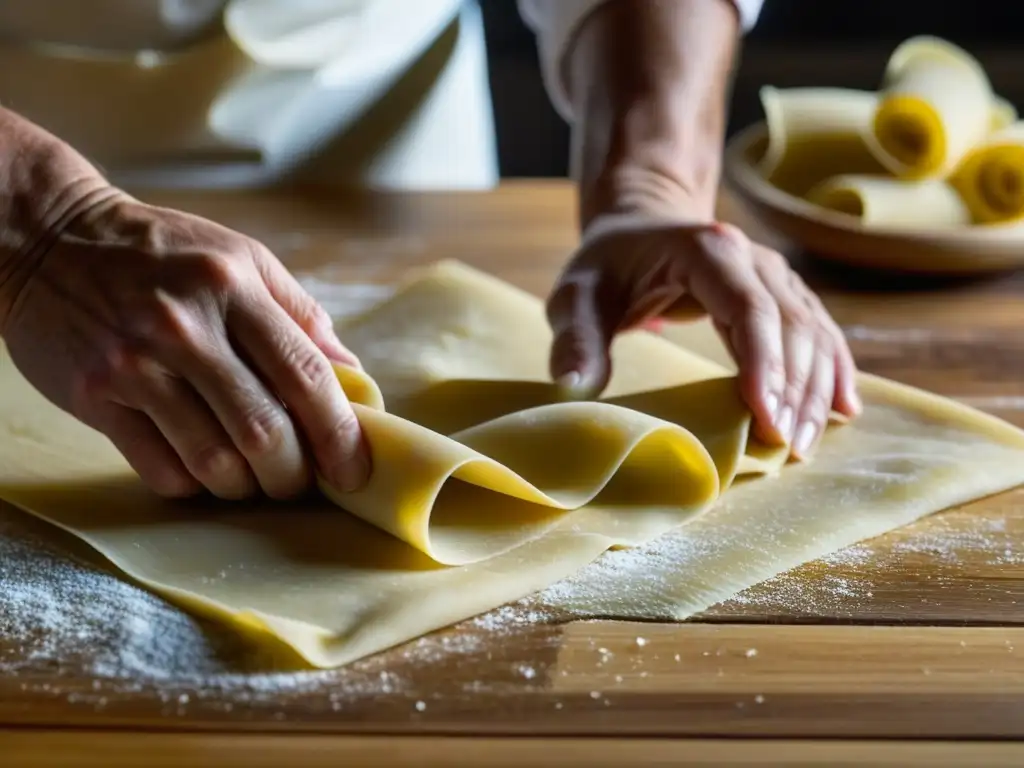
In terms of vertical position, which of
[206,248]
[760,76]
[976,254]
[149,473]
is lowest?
[760,76]

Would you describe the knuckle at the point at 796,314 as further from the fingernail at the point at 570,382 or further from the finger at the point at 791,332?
the fingernail at the point at 570,382

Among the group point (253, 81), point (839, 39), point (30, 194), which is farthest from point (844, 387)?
point (839, 39)

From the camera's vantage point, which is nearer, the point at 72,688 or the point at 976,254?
the point at 72,688

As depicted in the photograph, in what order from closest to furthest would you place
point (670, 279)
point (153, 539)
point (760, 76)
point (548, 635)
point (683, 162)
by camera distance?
point (548, 635) < point (153, 539) < point (670, 279) < point (683, 162) < point (760, 76)

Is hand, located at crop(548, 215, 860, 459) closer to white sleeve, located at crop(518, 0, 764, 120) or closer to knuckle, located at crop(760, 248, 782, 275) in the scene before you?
knuckle, located at crop(760, 248, 782, 275)

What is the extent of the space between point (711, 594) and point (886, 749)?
8.0 inches

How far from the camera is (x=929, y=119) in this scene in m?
1.66

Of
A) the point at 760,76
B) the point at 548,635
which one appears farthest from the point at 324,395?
the point at 760,76

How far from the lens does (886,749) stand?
81cm

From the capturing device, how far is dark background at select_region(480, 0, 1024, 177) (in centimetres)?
306

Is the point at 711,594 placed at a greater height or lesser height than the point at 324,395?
lesser

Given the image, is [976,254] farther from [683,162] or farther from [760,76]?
[760,76]

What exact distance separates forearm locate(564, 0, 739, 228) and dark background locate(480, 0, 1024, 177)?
1.50 meters

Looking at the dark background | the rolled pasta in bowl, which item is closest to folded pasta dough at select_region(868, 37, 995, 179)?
the rolled pasta in bowl
